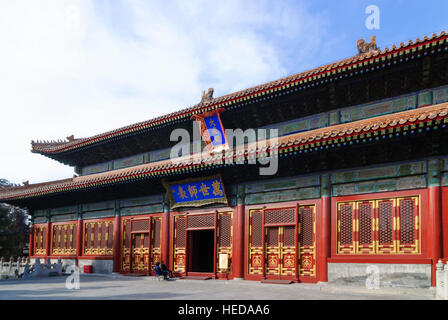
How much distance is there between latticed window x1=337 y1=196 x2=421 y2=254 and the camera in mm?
11500

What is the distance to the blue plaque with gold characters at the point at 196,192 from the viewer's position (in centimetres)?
1527

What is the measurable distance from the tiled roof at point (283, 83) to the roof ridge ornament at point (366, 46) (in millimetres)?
762

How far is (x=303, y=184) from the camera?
13.5 m

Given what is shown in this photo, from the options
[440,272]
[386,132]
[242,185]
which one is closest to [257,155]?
[242,185]

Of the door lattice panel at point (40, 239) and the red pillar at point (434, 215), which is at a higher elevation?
the red pillar at point (434, 215)

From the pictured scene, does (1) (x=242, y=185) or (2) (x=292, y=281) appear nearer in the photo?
(2) (x=292, y=281)

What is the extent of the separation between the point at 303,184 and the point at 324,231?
1.57 m

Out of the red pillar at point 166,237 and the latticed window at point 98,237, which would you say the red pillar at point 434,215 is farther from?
the latticed window at point 98,237

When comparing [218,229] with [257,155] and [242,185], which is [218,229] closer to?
[242,185]

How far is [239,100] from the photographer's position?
1530 cm

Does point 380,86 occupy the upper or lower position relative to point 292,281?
→ upper

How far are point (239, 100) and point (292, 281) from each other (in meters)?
6.15

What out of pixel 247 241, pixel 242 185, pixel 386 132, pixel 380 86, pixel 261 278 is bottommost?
pixel 261 278

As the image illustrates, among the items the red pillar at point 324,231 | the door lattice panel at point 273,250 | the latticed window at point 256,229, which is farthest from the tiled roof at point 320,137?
the door lattice panel at point 273,250
